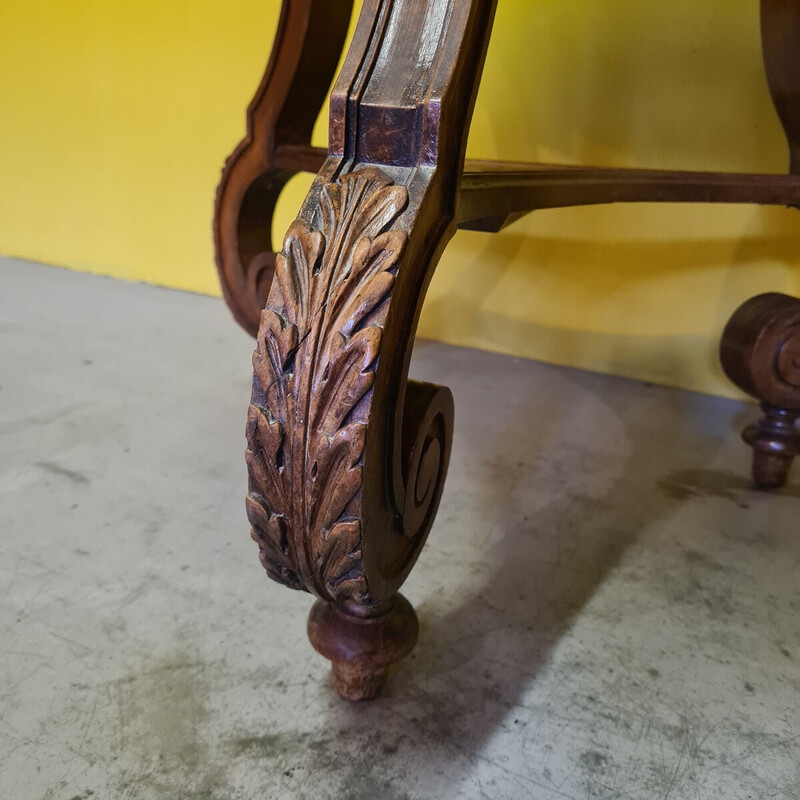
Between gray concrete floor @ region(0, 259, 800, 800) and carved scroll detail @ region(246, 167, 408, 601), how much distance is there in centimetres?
15

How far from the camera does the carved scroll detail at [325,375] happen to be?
410 mm

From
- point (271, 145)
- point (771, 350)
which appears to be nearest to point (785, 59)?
point (771, 350)

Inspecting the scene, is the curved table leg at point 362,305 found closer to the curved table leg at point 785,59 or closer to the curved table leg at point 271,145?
the curved table leg at point 271,145

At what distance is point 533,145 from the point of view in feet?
4.17

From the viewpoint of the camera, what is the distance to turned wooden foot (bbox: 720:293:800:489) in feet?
2.70

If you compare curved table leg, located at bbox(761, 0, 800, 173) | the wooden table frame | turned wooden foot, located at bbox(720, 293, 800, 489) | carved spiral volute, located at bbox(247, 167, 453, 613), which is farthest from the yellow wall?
carved spiral volute, located at bbox(247, 167, 453, 613)

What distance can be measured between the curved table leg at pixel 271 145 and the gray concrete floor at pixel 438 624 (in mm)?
187

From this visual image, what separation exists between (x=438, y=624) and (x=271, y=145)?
23.5 inches

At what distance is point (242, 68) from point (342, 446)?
50.7 inches

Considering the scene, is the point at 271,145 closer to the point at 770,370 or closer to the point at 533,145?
the point at 533,145

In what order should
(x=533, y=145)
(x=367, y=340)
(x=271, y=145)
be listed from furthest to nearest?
(x=533, y=145) < (x=271, y=145) < (x=367, y=340)

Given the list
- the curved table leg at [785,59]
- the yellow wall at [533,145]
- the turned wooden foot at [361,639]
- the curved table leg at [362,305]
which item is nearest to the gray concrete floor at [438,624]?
the turned wooden foot at [361,639]

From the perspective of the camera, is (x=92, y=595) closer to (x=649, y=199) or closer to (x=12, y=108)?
(x=649, y=199)

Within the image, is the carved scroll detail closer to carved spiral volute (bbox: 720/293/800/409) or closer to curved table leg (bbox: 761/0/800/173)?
carved spiral volute (bbox: 720/293/800/409)
